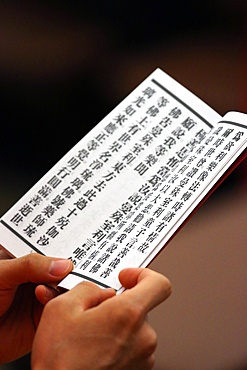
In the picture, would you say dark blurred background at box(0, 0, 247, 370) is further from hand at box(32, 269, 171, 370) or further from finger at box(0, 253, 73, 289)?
hand at box(32, 269, 171, 370)

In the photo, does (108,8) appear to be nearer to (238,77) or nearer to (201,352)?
(238,77)

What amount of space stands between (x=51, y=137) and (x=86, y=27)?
308 mm

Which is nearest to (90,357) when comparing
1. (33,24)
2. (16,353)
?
(16,353)

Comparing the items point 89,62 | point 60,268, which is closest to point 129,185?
point 60,268

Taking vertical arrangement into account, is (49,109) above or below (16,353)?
above

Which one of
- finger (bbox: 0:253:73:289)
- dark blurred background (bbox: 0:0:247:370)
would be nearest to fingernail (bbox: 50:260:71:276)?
finger (bbox: 0:253:73:289)

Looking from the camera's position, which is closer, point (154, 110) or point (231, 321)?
point (154, 110)

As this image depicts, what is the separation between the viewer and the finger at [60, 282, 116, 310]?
0.70m

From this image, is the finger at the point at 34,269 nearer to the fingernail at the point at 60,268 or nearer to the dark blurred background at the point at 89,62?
the fingernail at the point at 60,268

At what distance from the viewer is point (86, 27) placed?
6.00 ft

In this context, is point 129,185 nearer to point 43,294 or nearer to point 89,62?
point 43,294

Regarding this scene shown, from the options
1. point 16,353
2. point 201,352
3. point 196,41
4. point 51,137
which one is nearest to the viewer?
point 16,353

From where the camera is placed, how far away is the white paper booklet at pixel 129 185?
0.78 m

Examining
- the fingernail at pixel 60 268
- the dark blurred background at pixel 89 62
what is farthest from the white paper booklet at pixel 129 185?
the dark blurred background at pixel 89 62
